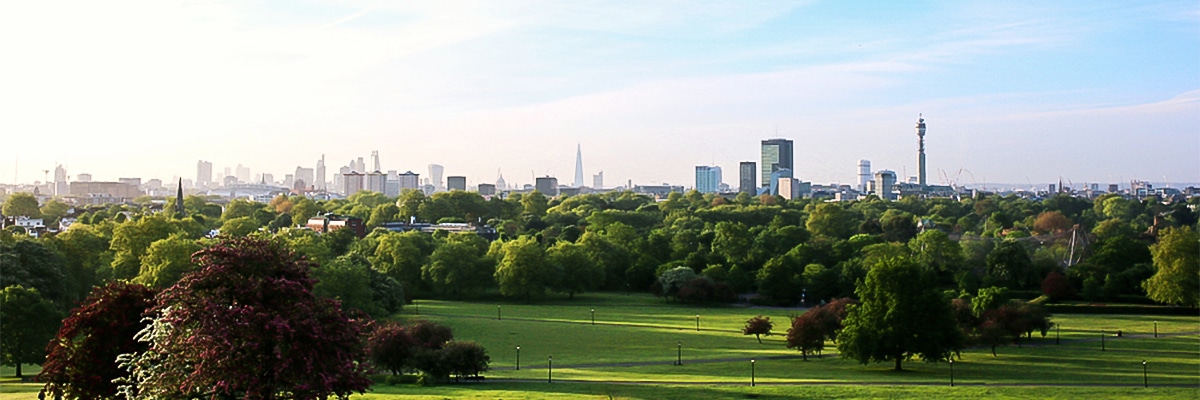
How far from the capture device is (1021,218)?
14288cm

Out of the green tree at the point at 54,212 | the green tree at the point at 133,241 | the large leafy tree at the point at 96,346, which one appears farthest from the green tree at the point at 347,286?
the green tree at the point at 54,212

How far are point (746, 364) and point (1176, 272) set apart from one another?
39.4 metres

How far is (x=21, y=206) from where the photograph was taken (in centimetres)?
13625

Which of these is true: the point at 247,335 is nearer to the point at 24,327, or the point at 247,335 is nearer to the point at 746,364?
the point at 24,327

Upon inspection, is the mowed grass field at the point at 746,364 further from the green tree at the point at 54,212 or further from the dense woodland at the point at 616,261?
the green tree at the point at 54,212

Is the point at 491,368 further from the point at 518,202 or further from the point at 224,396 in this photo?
the point at 518,202

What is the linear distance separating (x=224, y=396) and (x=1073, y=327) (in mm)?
49456

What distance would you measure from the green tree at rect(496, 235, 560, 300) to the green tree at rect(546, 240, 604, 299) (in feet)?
2.84

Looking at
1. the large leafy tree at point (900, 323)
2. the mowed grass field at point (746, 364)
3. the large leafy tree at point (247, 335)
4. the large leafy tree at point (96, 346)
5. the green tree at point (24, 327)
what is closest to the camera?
the large leafy tree at point (247, 335)

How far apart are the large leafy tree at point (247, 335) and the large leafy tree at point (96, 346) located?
2.48 meters

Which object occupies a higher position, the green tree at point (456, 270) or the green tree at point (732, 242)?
the green tree at point (732, 242)

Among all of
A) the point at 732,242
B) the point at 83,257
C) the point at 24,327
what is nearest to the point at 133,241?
the point at 83,257

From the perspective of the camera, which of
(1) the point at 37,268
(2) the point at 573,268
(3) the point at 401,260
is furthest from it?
(2) the point at 573,268

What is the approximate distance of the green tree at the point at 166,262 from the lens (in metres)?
52.6
